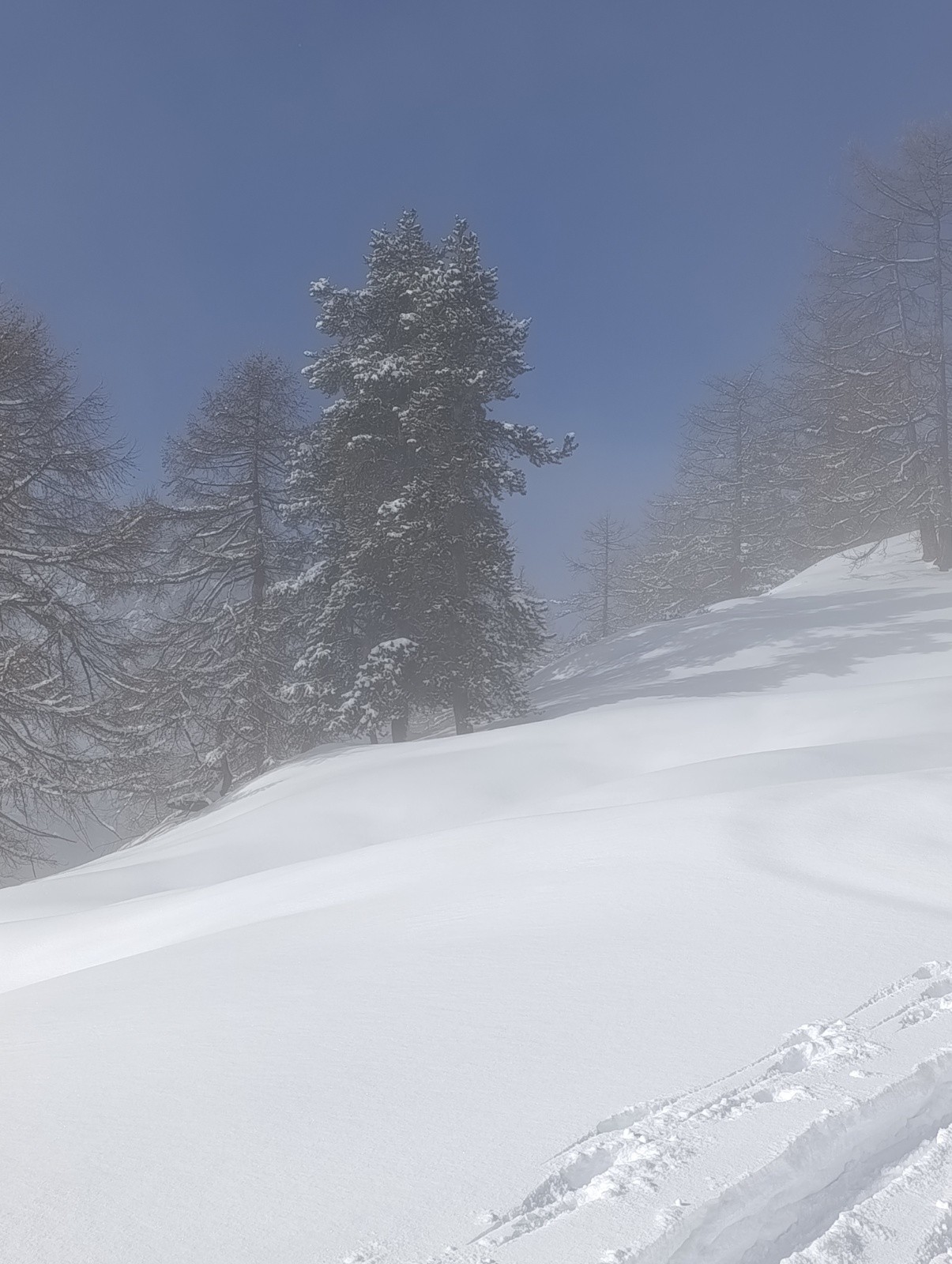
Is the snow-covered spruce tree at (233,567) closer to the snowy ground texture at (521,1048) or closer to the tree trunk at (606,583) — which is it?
the snowy ground texture at (521,1048)

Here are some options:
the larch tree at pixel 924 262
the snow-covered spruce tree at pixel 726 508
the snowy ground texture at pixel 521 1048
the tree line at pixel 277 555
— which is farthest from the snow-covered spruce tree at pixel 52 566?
the snow-covered spruce tree at pixel 726 508

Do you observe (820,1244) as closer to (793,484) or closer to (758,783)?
(758,783)

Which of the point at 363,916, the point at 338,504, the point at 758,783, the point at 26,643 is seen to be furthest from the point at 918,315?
the point at 363,916

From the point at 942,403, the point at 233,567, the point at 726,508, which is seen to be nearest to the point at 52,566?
the point at 233,567

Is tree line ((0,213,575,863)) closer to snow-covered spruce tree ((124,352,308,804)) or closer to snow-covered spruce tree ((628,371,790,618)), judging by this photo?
snow-covered spruce tree ((124,352,308,804))

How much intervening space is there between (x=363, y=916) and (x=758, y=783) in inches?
150

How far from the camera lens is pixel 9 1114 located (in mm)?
2551

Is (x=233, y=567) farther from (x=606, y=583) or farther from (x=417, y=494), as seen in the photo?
(x=606, y=583)

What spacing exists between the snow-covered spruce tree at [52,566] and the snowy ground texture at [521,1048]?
5884mm

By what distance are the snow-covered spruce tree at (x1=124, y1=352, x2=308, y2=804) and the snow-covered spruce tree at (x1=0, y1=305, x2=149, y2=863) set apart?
12.4ft

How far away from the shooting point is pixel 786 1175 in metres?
2.01

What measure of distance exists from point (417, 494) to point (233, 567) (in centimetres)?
580

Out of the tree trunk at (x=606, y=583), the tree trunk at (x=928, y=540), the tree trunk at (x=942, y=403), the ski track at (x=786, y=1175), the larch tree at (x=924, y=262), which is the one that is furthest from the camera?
the tree trunk at (x=606, y=583)

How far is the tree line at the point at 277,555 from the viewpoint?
12.8m
